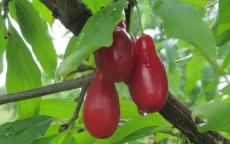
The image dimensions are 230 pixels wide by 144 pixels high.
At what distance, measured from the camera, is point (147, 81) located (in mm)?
777

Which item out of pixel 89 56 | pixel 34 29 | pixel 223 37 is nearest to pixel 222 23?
pixel 223 37

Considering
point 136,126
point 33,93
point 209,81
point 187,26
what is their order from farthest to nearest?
point 209,81 < point 136,126 < point 33,93 < point 187,26

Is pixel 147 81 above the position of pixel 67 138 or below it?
above

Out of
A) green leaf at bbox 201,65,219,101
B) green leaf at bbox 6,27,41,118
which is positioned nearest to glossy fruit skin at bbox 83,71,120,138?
green leaf at bbox 6,27,41,118

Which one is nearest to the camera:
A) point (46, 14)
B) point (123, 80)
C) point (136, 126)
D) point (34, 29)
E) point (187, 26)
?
point (187, 26)

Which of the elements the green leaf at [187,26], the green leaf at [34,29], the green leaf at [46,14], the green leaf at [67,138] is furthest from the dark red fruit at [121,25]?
the green leaf at [46,14]

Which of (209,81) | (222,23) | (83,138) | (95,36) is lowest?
(209,81)

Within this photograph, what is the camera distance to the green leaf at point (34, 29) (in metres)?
1.14

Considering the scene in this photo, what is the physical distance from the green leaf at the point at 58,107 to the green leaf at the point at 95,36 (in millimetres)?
440

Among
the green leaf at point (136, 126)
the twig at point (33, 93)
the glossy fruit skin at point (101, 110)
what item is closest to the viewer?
the glossy fruit skin at point (101, 110)

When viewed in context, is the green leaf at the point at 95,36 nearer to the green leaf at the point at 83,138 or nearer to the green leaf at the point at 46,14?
the green leaf at the point at 83,138

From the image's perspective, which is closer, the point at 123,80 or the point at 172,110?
the point at 123,80

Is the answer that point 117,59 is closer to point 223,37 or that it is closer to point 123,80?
point 123,80

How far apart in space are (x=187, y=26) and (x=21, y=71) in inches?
21.5
